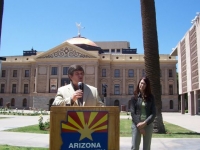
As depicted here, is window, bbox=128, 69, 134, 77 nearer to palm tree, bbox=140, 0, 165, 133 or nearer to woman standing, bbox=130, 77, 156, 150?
palm tree, bbox=140, 0, 165, 133

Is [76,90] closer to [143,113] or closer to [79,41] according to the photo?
[143,113]

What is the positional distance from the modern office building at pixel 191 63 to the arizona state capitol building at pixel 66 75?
1725 cm

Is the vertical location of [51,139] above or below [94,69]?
below

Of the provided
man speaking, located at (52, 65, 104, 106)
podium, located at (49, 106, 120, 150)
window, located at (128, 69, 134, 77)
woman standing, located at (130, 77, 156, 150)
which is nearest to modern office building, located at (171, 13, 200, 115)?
window, located at (128, 69, 134, 77)

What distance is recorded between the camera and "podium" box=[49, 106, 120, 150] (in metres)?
2.74

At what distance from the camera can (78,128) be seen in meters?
2.76

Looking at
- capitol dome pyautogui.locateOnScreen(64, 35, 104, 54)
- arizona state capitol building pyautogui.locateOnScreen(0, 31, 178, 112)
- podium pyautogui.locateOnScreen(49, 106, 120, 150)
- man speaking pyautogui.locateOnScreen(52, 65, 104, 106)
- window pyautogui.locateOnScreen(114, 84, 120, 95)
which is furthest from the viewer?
capitol dome pyautogui.locateOnScreen(64, 35, 104, 54)

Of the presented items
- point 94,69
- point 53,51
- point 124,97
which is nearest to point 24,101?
point 53,51

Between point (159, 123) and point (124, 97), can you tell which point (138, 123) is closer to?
point (159, 123)

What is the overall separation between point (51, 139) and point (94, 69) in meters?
53.8

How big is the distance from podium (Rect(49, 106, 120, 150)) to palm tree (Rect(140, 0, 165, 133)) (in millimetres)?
10617

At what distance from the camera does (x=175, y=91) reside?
5891 cm

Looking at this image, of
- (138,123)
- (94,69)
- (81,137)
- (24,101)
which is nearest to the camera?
(81,137)

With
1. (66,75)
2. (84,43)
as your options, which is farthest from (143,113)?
(84,43)
